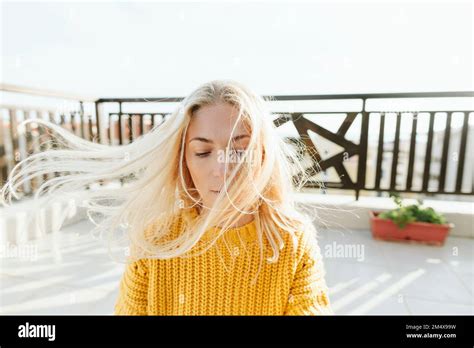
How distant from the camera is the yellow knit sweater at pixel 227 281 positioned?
91cm

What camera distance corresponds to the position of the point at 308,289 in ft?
2.93

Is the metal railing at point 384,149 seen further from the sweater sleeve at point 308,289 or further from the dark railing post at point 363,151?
the sweater sleeve at point 308,289

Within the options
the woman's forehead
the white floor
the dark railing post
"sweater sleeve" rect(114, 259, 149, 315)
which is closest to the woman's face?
the woman's forehead

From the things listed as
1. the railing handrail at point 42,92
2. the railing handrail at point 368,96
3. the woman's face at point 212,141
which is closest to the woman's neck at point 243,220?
the woman's face at point 212,141

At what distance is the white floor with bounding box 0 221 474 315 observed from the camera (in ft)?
5.27

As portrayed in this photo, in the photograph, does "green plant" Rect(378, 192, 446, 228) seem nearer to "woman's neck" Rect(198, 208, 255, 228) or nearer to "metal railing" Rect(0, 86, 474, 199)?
"metal railing" Rect(0, 86, 474, 199)

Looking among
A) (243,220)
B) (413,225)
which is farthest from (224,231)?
(413,225)

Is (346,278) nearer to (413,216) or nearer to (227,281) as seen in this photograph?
(413,216)

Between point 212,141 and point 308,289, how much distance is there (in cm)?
52

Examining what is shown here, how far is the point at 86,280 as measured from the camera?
1.87 m

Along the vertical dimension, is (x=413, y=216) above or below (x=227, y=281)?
below
